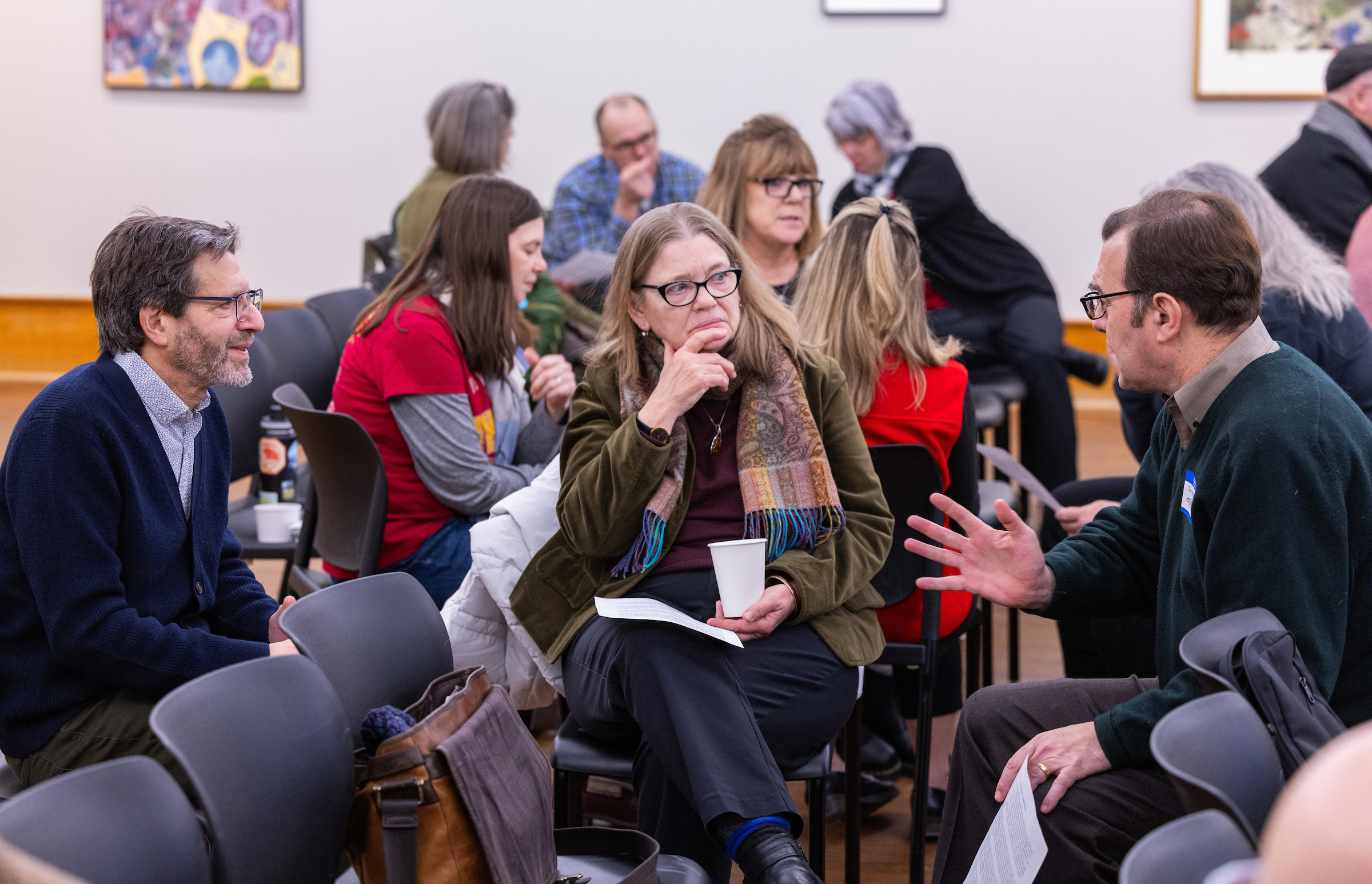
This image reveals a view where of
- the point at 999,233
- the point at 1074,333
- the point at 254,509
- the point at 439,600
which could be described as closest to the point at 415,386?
the point at 439,600

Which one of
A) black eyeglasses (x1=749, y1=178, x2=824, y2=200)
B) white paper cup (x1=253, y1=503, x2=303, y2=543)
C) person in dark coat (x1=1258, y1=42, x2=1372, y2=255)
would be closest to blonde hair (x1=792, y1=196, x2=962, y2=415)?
black eyeglasses (x1=749, y1=178, x2=824, y2=200)

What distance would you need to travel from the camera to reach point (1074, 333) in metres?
6.48

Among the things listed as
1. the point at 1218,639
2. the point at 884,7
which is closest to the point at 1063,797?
the point at 1218,639

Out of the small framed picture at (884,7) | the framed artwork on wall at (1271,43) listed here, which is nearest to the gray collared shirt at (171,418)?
the small framed picture at (884,7)

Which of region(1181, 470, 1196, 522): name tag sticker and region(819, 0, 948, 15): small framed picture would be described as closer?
region(1181, 470, 1196, 522): name tag sticker

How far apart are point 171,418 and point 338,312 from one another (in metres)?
2.17

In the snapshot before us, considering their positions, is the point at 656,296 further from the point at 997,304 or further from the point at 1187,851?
the point at 997,304

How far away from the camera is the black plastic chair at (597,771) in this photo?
6.39 feet

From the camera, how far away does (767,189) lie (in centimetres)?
334

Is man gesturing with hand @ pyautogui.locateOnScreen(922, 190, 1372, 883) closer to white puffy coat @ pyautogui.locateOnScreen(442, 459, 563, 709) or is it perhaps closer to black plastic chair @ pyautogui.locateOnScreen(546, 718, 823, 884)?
black plastic chair @ pyautogui.locateOnScreen(546, 718, 823, 884)

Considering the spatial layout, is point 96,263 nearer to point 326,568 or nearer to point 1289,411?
point 326,568

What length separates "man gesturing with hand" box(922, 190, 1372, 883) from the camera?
1.51 meters

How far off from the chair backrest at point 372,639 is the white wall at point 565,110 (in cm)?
504

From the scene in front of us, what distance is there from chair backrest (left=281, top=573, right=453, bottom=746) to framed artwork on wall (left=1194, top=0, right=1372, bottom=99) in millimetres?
5819
